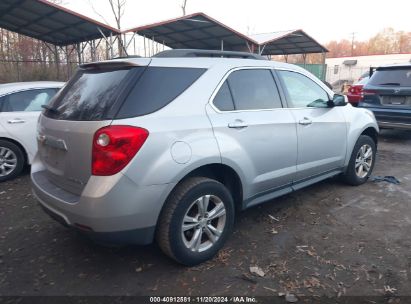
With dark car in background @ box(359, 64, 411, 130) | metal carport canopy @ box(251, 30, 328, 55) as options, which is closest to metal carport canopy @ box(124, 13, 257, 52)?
metal carport canopy @ box(251, 30, 328, 55)

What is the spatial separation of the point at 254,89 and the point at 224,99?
469 millimetres

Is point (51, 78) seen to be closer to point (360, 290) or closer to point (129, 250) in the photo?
point (129, 250)

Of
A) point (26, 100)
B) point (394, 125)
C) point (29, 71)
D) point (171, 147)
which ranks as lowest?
point (394, 125)

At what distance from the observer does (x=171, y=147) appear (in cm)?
265

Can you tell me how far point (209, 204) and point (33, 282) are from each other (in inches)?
61.4

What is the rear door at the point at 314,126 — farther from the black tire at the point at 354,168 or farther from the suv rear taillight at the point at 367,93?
the suv rear taillight at the point at 367,93

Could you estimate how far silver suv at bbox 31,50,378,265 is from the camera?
8.21ft

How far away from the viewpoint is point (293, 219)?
3.90 meters

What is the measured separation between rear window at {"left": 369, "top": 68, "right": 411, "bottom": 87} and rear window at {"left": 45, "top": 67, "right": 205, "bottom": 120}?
5.70 meters

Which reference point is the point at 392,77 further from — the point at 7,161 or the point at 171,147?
the point at 7,161

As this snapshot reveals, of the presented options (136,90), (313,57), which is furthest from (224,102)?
(313,57)

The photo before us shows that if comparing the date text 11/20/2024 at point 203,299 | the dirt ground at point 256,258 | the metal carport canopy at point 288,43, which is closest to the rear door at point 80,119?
the dirt ground at point 256,258

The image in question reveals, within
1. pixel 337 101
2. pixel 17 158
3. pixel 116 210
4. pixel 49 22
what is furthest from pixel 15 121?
pixel 49 22

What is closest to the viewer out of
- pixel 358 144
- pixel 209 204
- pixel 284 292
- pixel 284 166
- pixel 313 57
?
pixel 284 292
